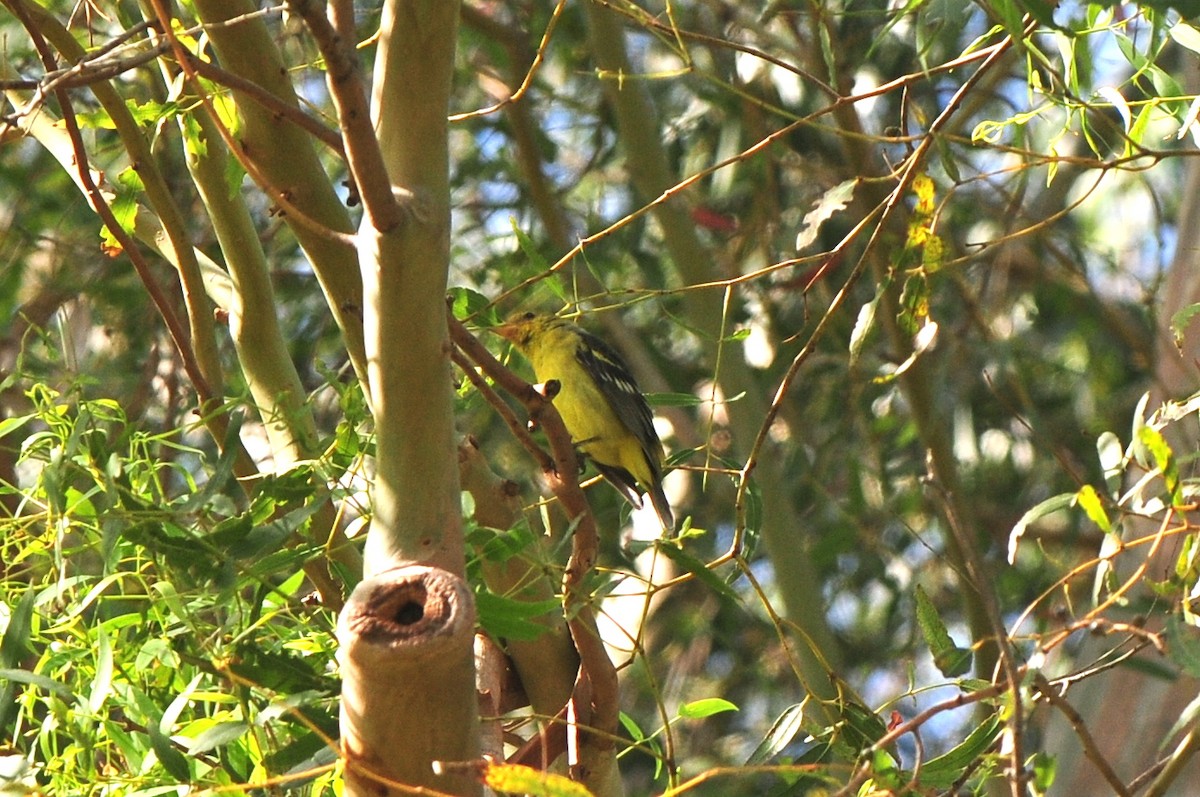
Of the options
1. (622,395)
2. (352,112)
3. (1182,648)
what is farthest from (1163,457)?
(622,395)

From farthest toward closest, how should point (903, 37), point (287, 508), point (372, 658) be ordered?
point (903, 37), point (287, 508), point (372, 658)

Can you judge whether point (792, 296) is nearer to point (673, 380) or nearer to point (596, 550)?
point (673, 380)

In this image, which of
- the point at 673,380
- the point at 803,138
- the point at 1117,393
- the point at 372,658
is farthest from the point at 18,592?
the point at 1117,393

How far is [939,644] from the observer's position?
6.41ft

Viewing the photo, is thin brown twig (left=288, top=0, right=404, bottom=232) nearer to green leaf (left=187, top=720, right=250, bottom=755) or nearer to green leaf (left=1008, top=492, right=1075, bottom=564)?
green leaf (left=187, top=720, right=250, bottom=755)

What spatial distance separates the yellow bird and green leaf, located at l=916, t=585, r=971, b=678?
6.69 feet

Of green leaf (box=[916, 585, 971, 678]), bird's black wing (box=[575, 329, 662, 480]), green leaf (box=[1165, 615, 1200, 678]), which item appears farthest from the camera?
bird's black wing (box=[575, 329, 662, 480])

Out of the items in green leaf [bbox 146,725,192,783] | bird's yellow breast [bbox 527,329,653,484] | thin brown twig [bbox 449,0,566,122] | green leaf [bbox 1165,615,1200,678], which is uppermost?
bird's yellow breast [bbox 527,329,653,484]

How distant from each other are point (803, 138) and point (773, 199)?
37 cm

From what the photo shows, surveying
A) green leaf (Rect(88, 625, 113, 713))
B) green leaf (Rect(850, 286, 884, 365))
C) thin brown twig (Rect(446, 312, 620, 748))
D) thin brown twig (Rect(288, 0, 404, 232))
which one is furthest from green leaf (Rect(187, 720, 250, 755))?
green leaf (Rect(850, 286, 884, 365))

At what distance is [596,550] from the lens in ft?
6.68

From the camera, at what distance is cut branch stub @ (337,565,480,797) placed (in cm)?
143

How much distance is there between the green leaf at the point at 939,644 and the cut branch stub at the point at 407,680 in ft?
2.24

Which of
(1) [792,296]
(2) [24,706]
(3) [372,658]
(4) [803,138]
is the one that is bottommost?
(3) [372,658]
